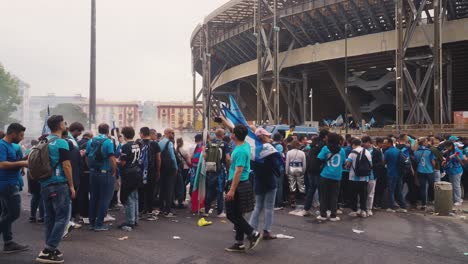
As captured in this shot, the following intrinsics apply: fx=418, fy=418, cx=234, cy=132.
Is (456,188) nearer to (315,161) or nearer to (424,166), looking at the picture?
(424,166)

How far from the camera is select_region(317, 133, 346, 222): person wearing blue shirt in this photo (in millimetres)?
8141

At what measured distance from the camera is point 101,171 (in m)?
6.98

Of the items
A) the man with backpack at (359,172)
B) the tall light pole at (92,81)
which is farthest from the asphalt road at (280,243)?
the tall light pole at (92,81)

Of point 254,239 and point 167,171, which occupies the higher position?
point 167,171

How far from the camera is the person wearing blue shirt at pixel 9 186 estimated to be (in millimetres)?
5535

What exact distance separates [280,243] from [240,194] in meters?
1.26

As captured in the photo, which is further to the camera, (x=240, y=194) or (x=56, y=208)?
(x=240, y=194)

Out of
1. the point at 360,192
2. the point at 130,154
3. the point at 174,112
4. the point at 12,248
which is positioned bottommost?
the point at 12,248

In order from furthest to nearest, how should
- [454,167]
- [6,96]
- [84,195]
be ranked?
[6,96]
[454,167]
[84,195]

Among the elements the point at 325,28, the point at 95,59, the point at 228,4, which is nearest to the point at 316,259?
the point at 95,59

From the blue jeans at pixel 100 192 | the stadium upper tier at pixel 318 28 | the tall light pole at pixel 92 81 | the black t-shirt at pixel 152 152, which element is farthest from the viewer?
the stadium upper tier at pixel 318 28

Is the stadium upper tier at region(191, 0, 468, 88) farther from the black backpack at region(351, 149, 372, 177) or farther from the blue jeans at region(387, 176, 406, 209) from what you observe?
the black backpack at region(351, 149, 372, 177)

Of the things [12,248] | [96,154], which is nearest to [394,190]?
[96,154]

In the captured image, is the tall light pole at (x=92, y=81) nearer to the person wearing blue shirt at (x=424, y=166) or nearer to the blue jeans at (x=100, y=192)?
the blue jeans at (x=100, y=192)
